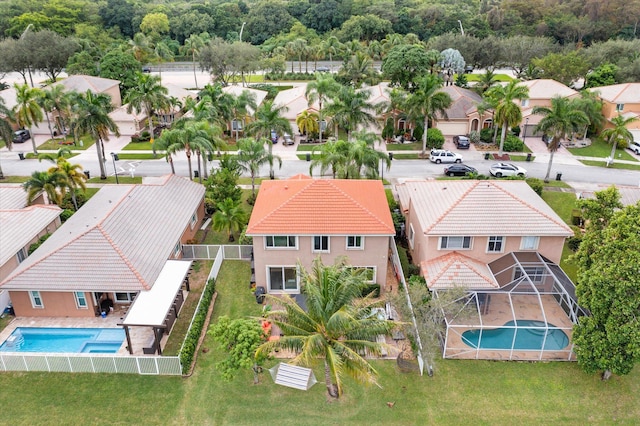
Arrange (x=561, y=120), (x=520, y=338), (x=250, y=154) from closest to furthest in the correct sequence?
(x=520, y=338) < (x=250, y=154) < (x=561, y=120)

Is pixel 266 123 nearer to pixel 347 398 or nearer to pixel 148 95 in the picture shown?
pixel 148 95

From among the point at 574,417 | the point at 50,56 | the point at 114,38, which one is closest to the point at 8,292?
the point at 574,417

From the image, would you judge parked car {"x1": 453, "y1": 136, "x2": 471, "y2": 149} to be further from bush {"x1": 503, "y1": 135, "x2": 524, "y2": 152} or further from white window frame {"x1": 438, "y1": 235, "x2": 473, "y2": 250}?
white window frame {"x1": 438, "y1": 235, "x2": 473, "y2": 250}

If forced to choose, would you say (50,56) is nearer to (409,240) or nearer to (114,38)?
(114,38)

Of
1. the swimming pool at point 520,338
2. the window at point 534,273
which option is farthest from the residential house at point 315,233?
the window at point 534,273

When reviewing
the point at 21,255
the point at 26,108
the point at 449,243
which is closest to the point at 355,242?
the point at 449,243

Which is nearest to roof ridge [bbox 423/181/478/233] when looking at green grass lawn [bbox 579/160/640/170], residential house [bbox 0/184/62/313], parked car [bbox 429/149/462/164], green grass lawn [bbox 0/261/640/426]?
green grass lawn [bbox 0/261/640/426]
